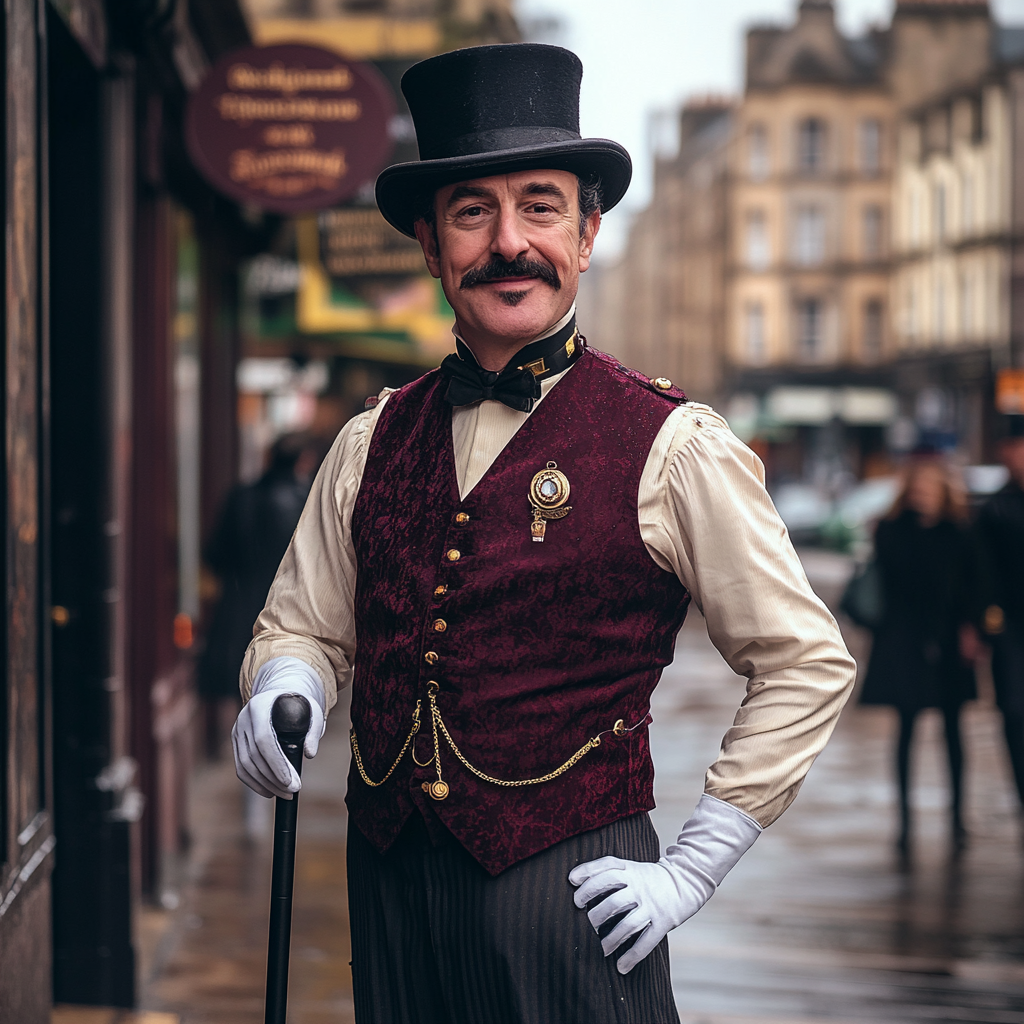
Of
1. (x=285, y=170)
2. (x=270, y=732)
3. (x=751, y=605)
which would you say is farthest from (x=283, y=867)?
(x=285, y=170)

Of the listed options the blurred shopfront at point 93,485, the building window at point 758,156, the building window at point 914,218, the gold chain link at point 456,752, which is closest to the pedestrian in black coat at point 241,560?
the blurred shopfront at point 93,485

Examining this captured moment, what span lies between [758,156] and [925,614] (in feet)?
142

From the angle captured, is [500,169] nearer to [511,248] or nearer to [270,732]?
[511,248]

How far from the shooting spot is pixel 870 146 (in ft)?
157

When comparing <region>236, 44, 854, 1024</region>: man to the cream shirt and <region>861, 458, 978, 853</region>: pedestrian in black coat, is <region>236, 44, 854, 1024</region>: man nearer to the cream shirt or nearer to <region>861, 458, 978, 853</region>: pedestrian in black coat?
the cream shirt

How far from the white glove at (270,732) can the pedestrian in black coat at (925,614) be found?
4.91 m

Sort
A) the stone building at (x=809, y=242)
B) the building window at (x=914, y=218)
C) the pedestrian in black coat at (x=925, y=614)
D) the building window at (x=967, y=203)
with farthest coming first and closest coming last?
the stone building at (x=809, y=242), the building window at (x=914, y=218), the building window at (x=967, y=203), the pedestrian in black coat at (x=925, y=614)

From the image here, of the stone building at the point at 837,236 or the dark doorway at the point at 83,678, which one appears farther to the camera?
the stone building at the point at 837,236

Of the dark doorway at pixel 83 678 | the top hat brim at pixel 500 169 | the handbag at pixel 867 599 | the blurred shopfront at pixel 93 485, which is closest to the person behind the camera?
the top hat brim at pixel 500 169

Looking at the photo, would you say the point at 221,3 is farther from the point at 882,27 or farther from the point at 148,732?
the point at 882,27

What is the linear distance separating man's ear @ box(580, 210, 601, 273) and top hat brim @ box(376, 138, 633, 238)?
38 mm

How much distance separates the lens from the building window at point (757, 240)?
48.3 m

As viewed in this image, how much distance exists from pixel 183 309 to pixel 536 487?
574cm

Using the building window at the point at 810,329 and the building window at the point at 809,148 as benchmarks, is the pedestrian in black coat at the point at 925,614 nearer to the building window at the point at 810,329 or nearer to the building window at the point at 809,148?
the building window at the point at 810,329
